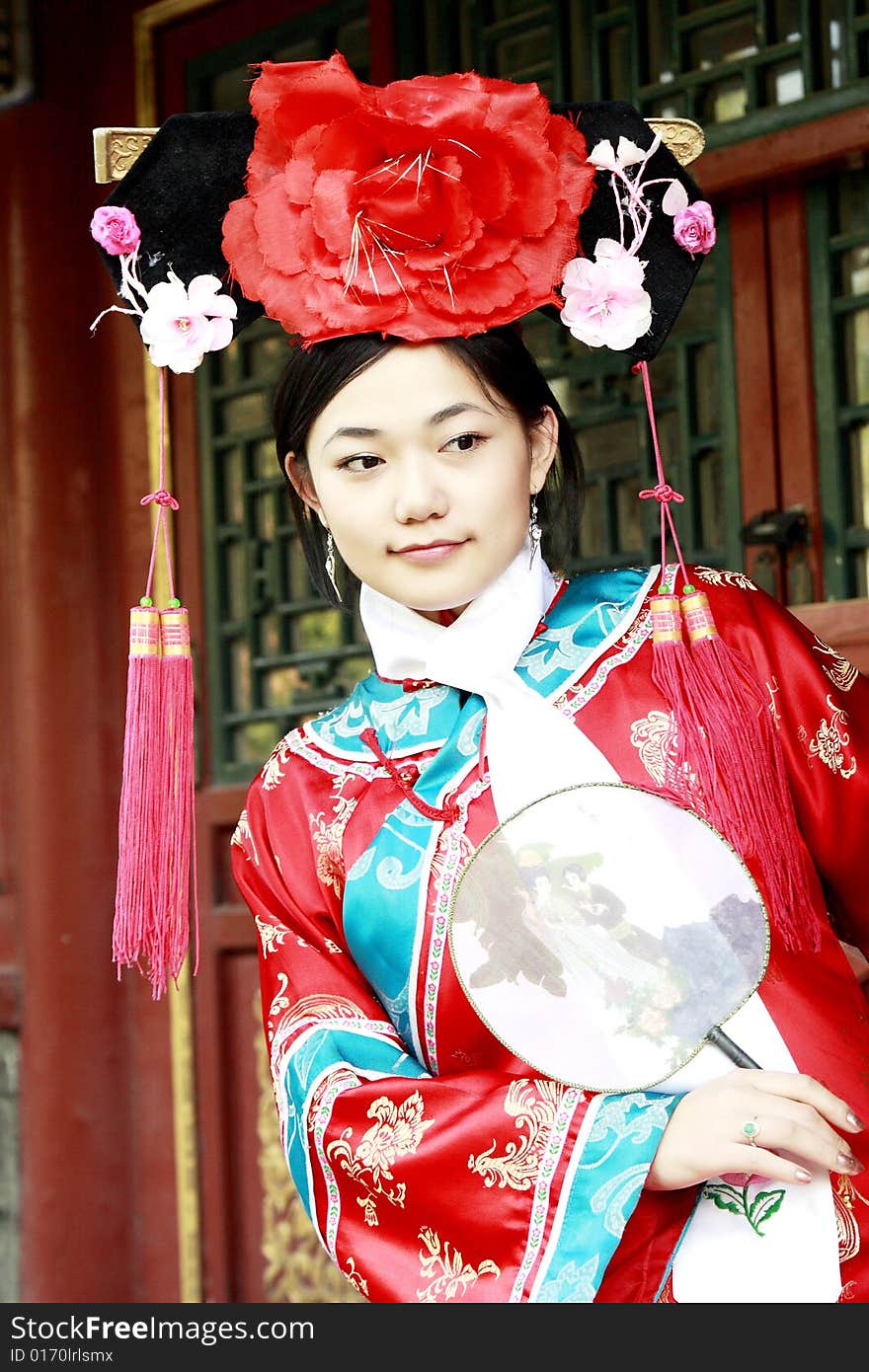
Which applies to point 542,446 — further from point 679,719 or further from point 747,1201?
point 747,1201

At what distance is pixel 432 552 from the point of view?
5.02 ft

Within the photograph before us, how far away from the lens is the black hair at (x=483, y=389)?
5.01ft

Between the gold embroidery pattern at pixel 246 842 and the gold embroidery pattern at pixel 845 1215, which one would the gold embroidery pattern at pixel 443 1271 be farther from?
the gold embroidery pattern at pixel 246 842

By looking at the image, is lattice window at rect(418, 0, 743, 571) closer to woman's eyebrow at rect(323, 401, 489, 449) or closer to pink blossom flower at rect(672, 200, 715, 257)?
pink blossom flower at rect(672, 200, 715, 257)

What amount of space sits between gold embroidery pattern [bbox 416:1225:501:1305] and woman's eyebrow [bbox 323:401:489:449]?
0.67 meters

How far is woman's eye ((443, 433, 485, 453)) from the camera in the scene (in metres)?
1.52

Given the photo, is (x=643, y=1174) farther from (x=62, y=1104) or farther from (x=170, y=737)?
(x=62, y=1104)

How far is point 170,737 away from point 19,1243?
5.78 ft

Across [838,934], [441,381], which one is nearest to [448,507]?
[441,381]

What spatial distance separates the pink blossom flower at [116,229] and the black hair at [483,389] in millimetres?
182

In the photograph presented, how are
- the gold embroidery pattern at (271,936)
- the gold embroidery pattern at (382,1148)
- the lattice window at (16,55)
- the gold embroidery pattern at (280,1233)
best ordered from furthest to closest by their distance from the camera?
the lattice window at (16,55), the gold embroidery pattern at (280,1233), the gold embroidery pattern at (271,936), the gold embroidery pattern at (382,1148)

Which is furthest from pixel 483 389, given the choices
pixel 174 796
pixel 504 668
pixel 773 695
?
pixel 174 796

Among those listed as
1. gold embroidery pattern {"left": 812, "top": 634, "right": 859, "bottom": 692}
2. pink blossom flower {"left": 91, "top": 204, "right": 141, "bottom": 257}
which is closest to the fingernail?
gold embroidery pattern {"left": 812, "top": 634, "right": 859, "bottom": 692}

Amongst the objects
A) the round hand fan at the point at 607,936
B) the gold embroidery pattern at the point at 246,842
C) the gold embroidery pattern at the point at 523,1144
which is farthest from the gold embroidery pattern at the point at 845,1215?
the gold embroidery pattern at the point at 246,842
